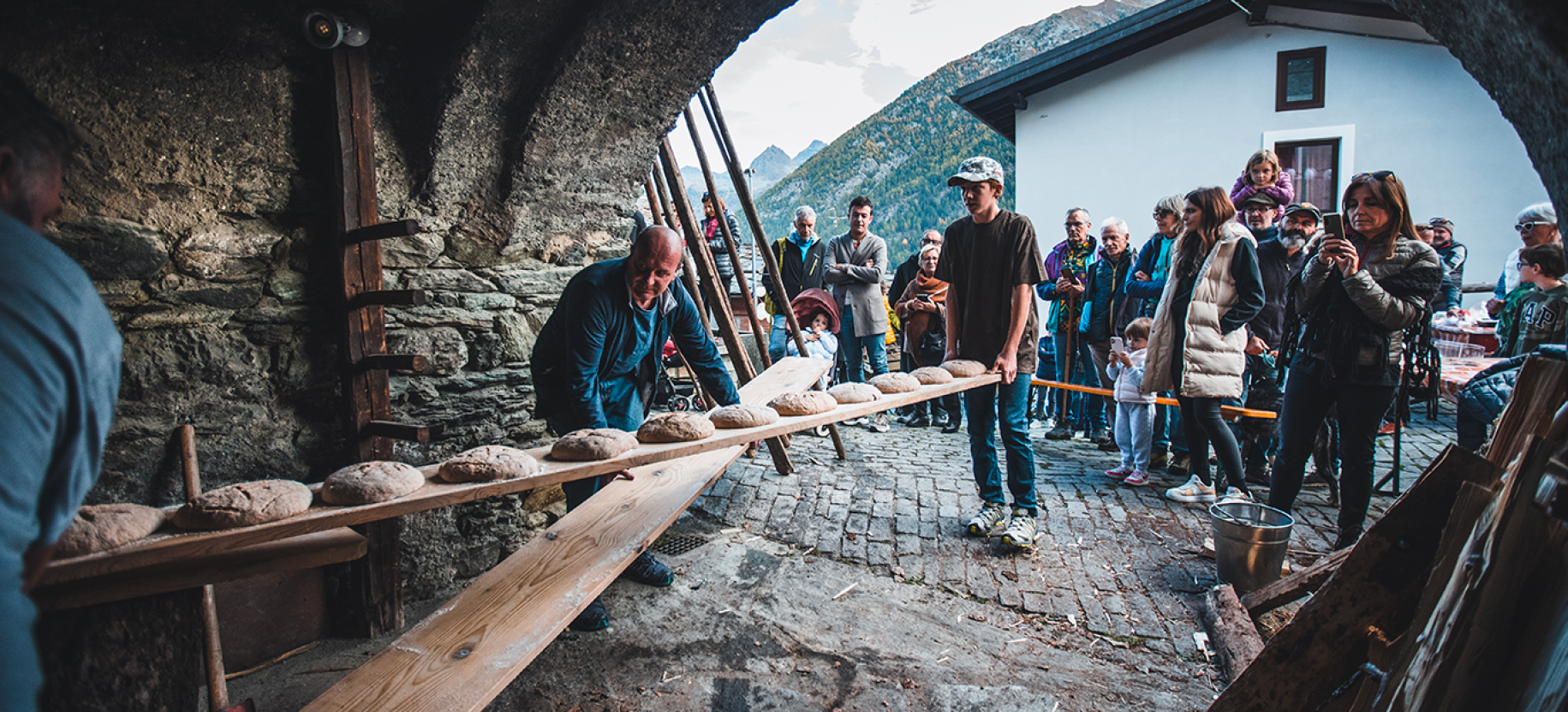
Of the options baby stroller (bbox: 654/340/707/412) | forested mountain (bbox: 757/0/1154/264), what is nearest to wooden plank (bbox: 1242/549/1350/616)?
baby stroller (bbox: 654/340/707/412)

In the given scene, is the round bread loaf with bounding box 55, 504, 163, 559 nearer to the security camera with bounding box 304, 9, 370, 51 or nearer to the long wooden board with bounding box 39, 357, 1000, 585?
the long wooden board with bounding box 39, 357, 1000, 585

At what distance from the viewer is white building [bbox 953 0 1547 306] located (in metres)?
9.45

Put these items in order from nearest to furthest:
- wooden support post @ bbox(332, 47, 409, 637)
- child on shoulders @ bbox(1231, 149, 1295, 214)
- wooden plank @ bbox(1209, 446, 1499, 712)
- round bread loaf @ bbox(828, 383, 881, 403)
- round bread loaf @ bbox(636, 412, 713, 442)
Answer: wooden plank @ bbox(1209, 446, 1499, 712), round bread loaf @ bbox(636, 412, 713, 442), wooden support post @ bbox(332, 47, 409, 637), round bread loaf @ bbox(828, 383, 881, 403), child on shoulders @ bbox(1231, 149, 1295, 214)

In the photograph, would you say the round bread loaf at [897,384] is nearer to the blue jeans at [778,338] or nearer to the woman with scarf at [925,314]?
the woman with scarf at [925,314]

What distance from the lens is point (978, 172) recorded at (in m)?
3.62

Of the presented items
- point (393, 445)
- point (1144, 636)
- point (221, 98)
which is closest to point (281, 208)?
point (221, 98)

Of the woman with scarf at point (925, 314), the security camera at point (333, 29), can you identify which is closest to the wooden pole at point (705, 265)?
the security camera at point (333, 29)

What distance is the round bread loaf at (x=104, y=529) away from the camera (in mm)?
1601

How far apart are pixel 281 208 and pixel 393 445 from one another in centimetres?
106

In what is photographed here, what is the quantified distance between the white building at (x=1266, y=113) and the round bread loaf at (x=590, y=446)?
10.0 metres

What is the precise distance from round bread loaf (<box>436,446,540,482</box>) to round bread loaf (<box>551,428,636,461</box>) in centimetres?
17

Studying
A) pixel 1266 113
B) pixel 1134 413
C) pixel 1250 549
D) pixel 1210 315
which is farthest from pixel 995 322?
pixel 1266 113

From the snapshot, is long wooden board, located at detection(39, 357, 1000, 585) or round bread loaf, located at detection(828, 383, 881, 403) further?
round bread loaf, located at detection(828, 383, 881, 403)

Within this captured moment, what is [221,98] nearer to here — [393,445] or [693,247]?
[393,445]
